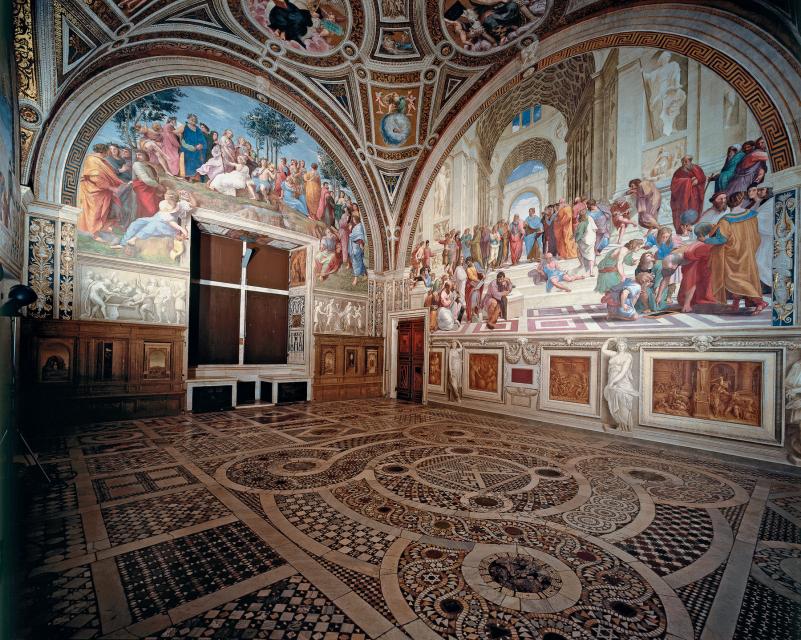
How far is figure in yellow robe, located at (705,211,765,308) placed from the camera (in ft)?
18.7

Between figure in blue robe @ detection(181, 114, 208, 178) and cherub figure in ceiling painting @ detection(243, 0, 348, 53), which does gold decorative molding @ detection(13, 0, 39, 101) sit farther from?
cherub figure in ceiling painting @ detection(243, 0, 348, 53)

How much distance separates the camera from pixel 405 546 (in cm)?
295

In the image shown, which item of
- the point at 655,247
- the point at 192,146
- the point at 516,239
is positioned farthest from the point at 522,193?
the point at 192,146

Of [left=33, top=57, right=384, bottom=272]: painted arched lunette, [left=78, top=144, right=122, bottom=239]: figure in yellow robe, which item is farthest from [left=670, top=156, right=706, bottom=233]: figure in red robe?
[left=78, top=144, right=122, bottom=239]: figure in yellow robe

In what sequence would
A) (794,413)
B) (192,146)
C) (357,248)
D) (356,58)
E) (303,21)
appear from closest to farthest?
(794,413)
(303,21)
(192,146)
(356,58)
(357,248)

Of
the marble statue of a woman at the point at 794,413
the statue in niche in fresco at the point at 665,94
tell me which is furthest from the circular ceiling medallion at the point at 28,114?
the marble statue of a woman at the point at 794,413

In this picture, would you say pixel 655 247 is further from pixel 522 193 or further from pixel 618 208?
pixel 522 193

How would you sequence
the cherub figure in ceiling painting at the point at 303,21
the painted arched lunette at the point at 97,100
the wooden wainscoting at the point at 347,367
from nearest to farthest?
the painted arched lunette at the point at 97,100 → the cherub figure in ceiling painting at the point at 303,21 → the wooden wainscoting at the point at 347,367

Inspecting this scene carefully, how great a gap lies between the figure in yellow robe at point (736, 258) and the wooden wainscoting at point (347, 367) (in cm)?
876

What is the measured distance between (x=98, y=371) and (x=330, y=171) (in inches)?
320

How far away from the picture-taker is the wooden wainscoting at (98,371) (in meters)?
6.68

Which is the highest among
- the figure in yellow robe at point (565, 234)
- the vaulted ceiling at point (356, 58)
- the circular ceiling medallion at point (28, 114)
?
the vaulted ceiling at point (356, 58)

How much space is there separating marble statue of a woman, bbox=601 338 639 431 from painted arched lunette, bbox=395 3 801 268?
11.7 ft

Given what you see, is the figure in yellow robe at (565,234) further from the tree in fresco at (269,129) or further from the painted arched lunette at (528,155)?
the tree in fresco at (269,129)
